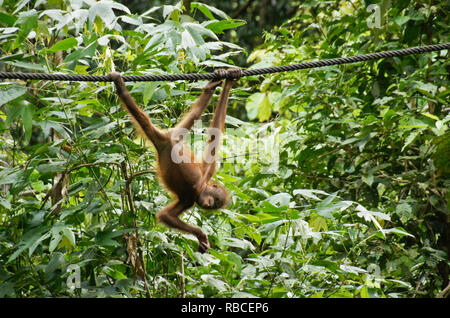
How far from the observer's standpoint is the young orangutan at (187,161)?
3.44 metres

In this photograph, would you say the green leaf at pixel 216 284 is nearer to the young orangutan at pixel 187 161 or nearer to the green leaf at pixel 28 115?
the young orangutan at pixel 187 161

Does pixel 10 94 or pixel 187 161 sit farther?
pixel 187 161

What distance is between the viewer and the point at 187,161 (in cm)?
382

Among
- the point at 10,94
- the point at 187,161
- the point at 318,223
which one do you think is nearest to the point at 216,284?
the point at 318,223

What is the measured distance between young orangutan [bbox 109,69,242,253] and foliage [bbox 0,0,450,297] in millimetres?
113

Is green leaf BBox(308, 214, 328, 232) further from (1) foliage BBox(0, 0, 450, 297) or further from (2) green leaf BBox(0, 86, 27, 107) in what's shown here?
(2) green leaf BBox(0, 86, 27, 107)

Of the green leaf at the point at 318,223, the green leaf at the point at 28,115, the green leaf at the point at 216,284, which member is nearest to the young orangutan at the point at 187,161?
the green leaf at the point at 216,284

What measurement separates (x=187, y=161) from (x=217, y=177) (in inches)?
10.8

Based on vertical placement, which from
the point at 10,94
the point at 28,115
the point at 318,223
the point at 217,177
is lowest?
the point at 318,223

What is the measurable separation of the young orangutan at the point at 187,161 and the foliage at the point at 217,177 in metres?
0.11

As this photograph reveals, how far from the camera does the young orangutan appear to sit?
3443 millimetres

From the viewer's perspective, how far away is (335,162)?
5352mm

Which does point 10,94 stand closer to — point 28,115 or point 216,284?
point 28,115

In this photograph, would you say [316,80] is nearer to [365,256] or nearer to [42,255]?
[365,256]
